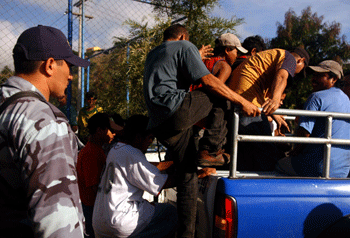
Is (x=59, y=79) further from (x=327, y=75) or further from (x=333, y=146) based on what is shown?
(x=327, y=75)

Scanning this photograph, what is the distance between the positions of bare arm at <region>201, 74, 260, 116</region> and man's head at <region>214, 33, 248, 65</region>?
0.94 m

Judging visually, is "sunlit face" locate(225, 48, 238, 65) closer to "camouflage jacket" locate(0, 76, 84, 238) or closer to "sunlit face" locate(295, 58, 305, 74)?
"sunlit face" locate(295, 58, 305, 74)

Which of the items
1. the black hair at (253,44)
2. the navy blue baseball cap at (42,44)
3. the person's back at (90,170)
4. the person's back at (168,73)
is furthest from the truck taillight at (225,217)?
the black hair at (253,44)

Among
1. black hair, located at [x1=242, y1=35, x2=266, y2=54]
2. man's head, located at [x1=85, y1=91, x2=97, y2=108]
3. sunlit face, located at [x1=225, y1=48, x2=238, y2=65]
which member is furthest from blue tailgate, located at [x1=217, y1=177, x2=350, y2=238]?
man's head, located at [x1=85, y1=91, x2=97, y2=108]

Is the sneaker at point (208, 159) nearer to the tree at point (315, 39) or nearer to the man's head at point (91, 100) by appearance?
the man's head at point (91, 100)

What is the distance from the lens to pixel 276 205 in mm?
2076

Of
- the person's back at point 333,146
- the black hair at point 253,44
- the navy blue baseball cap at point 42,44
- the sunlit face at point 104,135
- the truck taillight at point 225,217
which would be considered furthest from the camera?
the black hair at point 253,44

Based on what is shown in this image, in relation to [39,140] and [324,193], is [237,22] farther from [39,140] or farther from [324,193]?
[39,140]

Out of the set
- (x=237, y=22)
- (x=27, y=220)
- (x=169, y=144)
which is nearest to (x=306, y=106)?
(x=169, y=144)

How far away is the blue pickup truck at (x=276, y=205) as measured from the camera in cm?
203

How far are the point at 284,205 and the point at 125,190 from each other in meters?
1.21

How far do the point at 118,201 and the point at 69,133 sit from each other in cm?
131

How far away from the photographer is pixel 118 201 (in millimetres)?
2506

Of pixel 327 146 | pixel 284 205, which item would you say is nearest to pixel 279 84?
pixel 327 146
